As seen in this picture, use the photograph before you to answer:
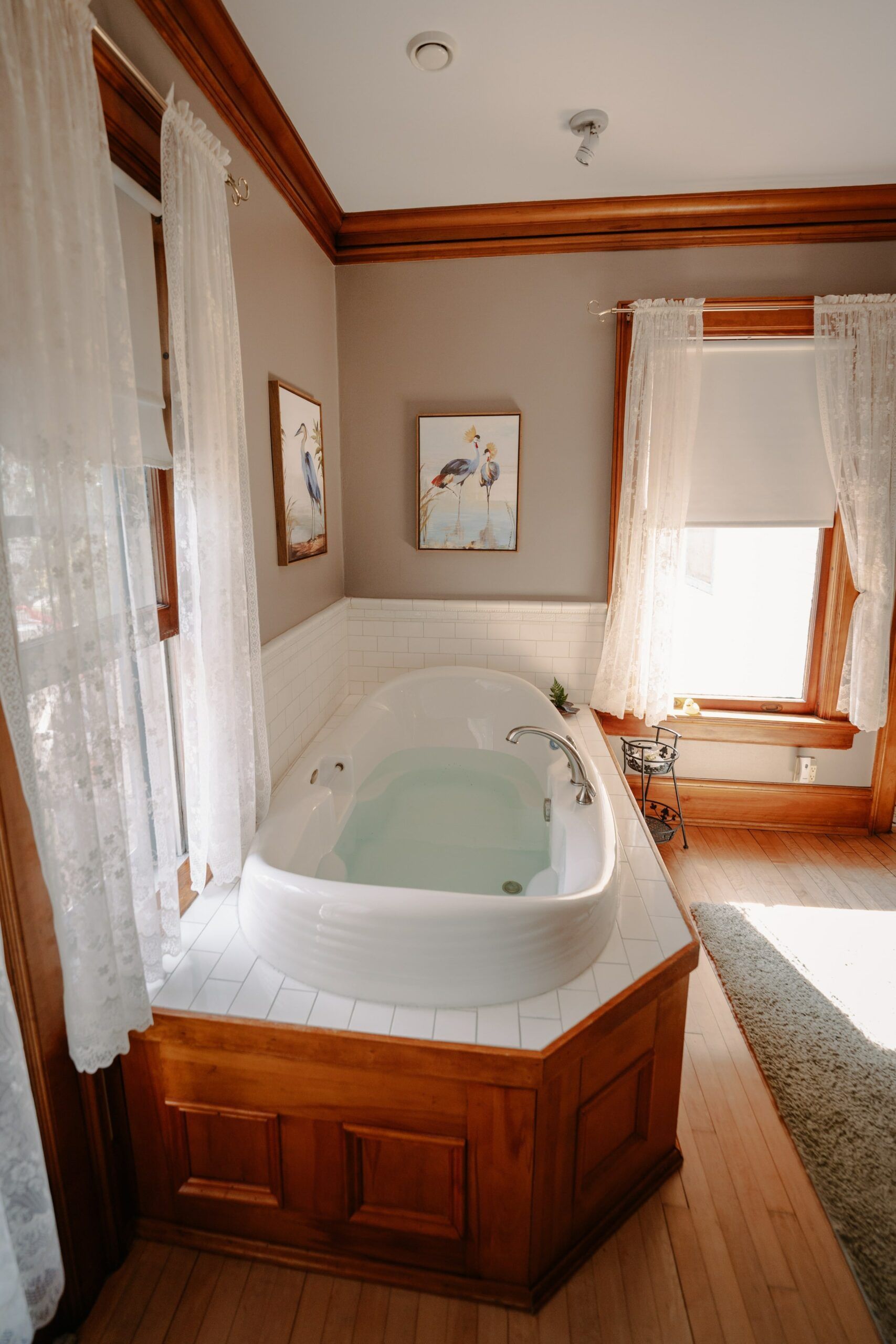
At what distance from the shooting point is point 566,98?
2168mm

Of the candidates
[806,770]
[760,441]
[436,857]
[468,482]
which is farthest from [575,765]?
[760,441]

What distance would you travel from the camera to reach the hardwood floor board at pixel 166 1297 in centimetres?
140

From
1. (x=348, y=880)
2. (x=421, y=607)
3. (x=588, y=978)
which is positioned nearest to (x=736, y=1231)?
(x=588, y=978)

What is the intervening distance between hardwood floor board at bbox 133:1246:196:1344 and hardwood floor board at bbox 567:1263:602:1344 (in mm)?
783

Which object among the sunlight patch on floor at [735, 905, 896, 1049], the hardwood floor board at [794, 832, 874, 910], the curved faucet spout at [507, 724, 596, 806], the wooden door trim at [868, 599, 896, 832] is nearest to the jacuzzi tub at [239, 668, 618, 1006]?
the curved faucet spout at [507, 724, 596, 806]

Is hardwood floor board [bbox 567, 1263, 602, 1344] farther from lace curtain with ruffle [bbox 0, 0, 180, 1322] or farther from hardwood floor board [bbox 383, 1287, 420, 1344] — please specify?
lace curtain with ruffle [bbox 0, 0, 180, 1322]

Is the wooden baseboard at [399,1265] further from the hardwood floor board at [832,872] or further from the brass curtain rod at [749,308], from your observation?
the brass curtain rod at [749,308]

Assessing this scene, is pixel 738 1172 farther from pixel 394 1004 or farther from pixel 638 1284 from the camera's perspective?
pixel 394 1004

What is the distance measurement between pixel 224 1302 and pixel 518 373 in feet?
10.8

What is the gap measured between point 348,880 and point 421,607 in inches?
61.4

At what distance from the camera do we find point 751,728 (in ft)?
11.3

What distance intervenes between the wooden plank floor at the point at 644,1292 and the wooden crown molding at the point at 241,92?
A: 2.70 meters

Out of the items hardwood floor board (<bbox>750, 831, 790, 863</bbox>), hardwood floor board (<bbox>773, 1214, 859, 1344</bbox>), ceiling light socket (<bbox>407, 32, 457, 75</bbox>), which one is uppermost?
ceiling light socket (<bbox>407, 32, 457, 75</bbox>)

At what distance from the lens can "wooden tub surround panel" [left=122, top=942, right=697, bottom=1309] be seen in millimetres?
1392
